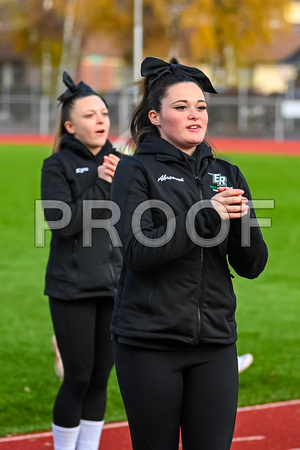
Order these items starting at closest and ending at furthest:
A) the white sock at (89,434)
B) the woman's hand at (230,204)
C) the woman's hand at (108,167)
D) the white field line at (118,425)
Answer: the woman's hand at (230,204) < the woman's hand at (108,167) < the white sock at (89,434) < the white field line at (118,425)

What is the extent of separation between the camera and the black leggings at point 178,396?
304 cm

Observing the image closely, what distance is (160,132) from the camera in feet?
10.6

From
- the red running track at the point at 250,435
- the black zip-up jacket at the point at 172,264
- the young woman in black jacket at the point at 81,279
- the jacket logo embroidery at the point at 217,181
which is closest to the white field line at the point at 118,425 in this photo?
the red running track at the point at 250,435

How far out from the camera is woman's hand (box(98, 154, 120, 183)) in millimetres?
4219

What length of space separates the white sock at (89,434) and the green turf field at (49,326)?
1058 millimetres

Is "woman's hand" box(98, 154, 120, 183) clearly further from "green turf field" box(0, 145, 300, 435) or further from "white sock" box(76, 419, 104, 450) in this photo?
"green turf field" box(0, 145, 300, 435)

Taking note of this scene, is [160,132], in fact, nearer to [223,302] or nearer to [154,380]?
[223,302]

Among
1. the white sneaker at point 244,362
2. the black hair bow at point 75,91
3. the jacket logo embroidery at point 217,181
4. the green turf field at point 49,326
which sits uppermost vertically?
the black hair bow at point 75,91

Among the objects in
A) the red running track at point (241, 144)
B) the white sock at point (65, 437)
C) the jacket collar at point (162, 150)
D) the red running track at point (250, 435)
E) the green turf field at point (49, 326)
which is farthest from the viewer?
the red running track at point (241, 144)

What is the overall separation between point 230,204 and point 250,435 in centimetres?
280

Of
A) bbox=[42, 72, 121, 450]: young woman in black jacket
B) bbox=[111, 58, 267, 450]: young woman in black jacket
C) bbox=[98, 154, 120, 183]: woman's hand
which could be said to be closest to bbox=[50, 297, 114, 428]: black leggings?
bbox=[42, 72, 121, 450]: young woman in black jacket

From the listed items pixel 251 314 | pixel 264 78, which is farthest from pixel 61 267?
pixel 264 78

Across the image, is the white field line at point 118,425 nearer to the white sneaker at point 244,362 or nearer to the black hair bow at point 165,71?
the white sneaker at point 244,362

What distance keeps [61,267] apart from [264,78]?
61.8m
